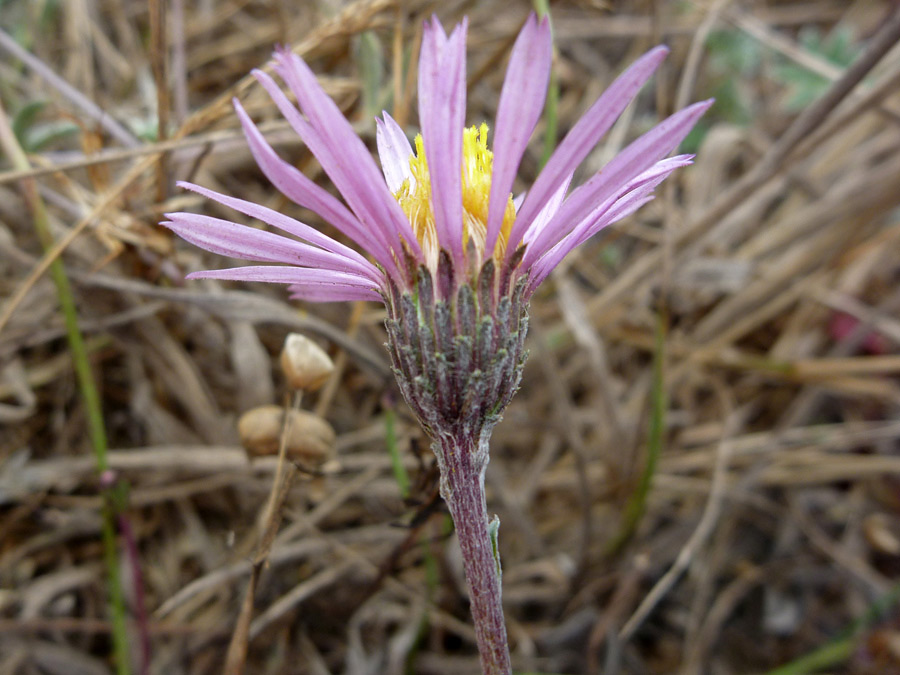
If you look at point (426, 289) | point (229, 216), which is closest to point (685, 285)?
point (229, 216)

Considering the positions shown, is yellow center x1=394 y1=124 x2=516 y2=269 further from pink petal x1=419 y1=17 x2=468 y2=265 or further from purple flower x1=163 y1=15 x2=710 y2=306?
pink petal x1=419 y1=17 x2=468 y2=265

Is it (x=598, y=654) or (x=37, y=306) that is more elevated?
(x=37, y=306)

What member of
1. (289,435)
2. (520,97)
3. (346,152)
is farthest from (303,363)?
(520,97)

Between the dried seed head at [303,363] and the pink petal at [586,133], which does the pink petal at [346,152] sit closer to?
the pink petal at [586,133]

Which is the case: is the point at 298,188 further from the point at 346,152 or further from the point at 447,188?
the point at 447,188

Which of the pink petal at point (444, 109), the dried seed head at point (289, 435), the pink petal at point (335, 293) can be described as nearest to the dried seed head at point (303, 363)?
the dried seed head at point (289, 435)

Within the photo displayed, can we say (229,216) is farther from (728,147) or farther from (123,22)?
(728,147)
